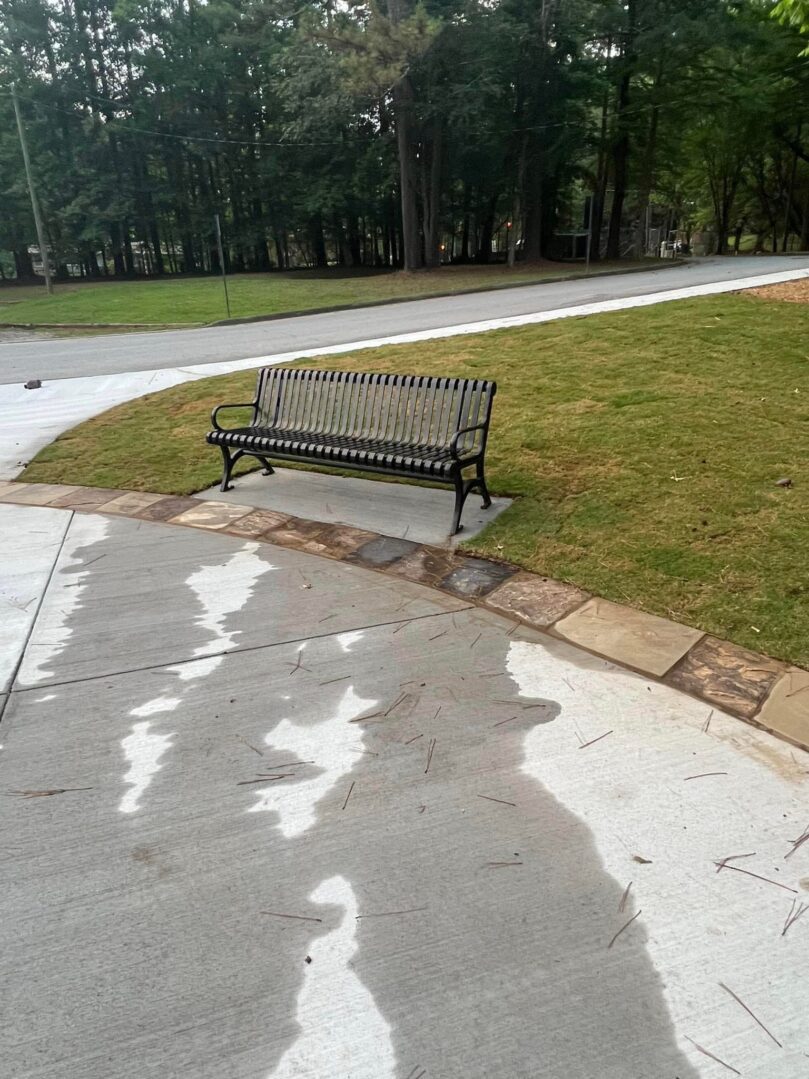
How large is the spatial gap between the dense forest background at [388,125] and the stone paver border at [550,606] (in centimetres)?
2048

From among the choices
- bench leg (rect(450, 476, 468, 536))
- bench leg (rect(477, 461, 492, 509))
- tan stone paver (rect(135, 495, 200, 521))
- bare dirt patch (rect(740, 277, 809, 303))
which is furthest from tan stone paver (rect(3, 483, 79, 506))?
bare dirt patch (rect(740, 277, 809, 303))

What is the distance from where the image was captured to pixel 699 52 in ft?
94.5

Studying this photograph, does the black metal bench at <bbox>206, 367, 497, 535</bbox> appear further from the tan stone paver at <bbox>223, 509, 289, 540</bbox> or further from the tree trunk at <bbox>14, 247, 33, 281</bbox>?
the tree trunk at <bbox>14, 247, 33, 281</bbox>

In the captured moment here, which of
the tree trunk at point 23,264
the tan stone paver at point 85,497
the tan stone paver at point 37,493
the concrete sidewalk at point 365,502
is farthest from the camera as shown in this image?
the tree trunk at point 23,264

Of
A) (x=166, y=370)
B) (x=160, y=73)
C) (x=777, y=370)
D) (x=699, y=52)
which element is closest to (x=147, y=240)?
(x=160, y=73)

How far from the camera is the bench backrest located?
5332 millimetres

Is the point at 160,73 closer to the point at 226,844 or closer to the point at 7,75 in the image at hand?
the point at 7,75

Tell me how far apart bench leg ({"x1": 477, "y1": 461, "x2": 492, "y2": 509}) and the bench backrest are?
144 mm

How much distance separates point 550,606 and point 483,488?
4.72 feet

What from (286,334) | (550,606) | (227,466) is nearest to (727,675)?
(550,606)

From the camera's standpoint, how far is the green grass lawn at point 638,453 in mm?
4227

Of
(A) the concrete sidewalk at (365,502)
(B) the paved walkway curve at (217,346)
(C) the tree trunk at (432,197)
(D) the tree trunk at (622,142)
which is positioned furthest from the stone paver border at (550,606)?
(D) the tree trunk at (622,142)

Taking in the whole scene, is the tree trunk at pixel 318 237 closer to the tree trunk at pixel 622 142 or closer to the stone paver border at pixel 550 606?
the tree trunk at pixel 622 142

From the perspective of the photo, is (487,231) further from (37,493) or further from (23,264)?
(37,493)
